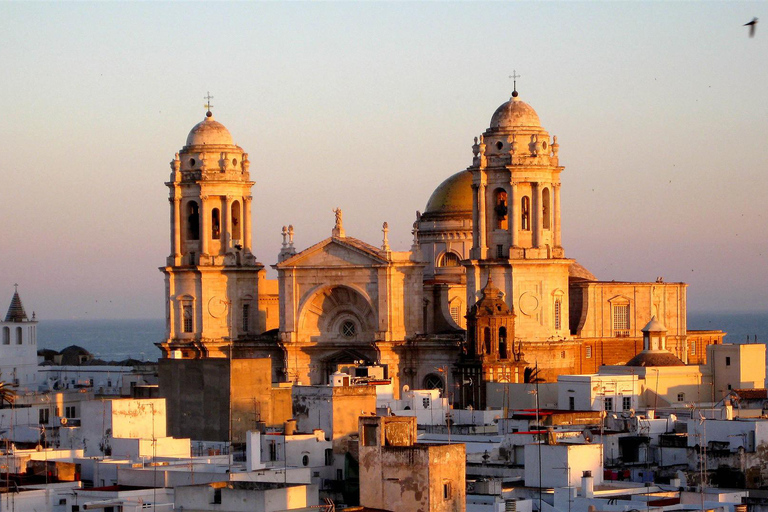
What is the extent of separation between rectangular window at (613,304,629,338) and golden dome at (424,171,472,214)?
998 cm

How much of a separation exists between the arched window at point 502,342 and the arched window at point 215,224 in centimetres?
1677

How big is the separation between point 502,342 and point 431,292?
29.5 ft

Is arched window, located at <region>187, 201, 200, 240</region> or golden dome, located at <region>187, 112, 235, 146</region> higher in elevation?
golden dome, located at <region>187, 112, 235, 146</region>

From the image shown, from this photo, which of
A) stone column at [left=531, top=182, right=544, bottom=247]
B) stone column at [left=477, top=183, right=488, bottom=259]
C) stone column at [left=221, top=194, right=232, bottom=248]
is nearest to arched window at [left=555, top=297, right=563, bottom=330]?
stone column at [left=531, top=182, right=544, bottom=247]

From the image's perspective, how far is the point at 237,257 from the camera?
105 meters

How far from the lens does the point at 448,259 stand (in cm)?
11081

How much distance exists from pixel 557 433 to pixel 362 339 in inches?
1275

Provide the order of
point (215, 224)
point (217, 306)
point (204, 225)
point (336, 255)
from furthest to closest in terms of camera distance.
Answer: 1. point (215, 224)
2. point (217, 306)
3. point (204, 225)
4. point (336, 255)

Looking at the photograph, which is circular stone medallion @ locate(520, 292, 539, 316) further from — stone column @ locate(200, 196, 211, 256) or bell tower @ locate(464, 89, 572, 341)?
stone column @ locate(200, 196, 211, 256)

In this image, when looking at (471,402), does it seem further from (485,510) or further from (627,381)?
(485,510)

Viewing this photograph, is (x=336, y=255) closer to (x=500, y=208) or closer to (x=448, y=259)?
(x=500, y=208)

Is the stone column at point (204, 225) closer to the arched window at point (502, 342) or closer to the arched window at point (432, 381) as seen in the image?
the arched window at point (432, 381)

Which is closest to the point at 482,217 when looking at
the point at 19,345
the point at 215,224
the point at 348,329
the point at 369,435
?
the point at 348,329

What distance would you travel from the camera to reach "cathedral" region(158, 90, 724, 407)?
9662 cm
